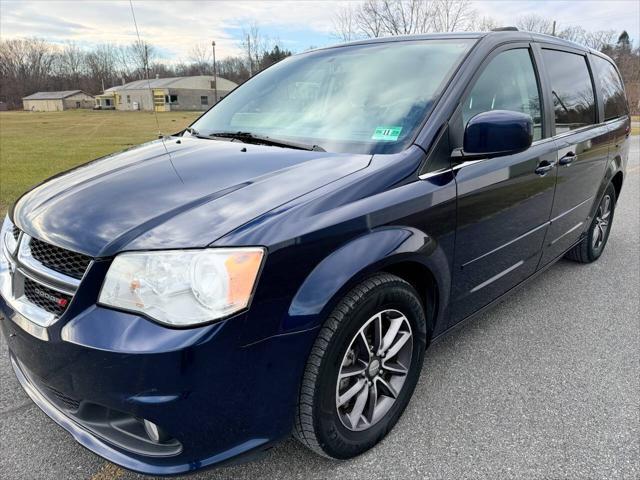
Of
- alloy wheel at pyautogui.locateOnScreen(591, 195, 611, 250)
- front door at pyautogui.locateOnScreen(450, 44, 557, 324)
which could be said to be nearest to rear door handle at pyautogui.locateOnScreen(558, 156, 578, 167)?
front door at pyautogui.locateOnScreen(450, 44, 557, 324)

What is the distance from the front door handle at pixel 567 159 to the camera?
3186 millimetres

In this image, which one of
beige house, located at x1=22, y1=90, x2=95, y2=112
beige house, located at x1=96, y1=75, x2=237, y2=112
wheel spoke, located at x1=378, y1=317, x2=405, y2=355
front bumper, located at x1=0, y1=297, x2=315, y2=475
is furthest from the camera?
beige house, located at x1=22, y1=90, x2=95, y2=112

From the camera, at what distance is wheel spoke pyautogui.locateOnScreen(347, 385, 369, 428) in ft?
6.72

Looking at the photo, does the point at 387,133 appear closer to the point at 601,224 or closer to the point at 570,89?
the point at 570,89

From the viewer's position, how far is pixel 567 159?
10.6ft

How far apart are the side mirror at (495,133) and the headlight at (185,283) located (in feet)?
4.01

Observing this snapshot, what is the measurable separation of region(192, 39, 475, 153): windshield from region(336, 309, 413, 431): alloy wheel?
80cm

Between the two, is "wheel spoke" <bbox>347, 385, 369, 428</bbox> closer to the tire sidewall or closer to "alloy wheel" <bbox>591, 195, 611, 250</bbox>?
the tire sidewall

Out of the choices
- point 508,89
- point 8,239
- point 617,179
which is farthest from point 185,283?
point 617,179

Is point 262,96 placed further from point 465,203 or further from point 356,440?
point 356,440

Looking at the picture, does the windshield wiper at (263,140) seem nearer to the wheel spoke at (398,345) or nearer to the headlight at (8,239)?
the wheel spoke at (398,345)

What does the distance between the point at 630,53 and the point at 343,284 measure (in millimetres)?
59719

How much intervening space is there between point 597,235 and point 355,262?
12.1 feet

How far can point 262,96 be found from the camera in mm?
3074
